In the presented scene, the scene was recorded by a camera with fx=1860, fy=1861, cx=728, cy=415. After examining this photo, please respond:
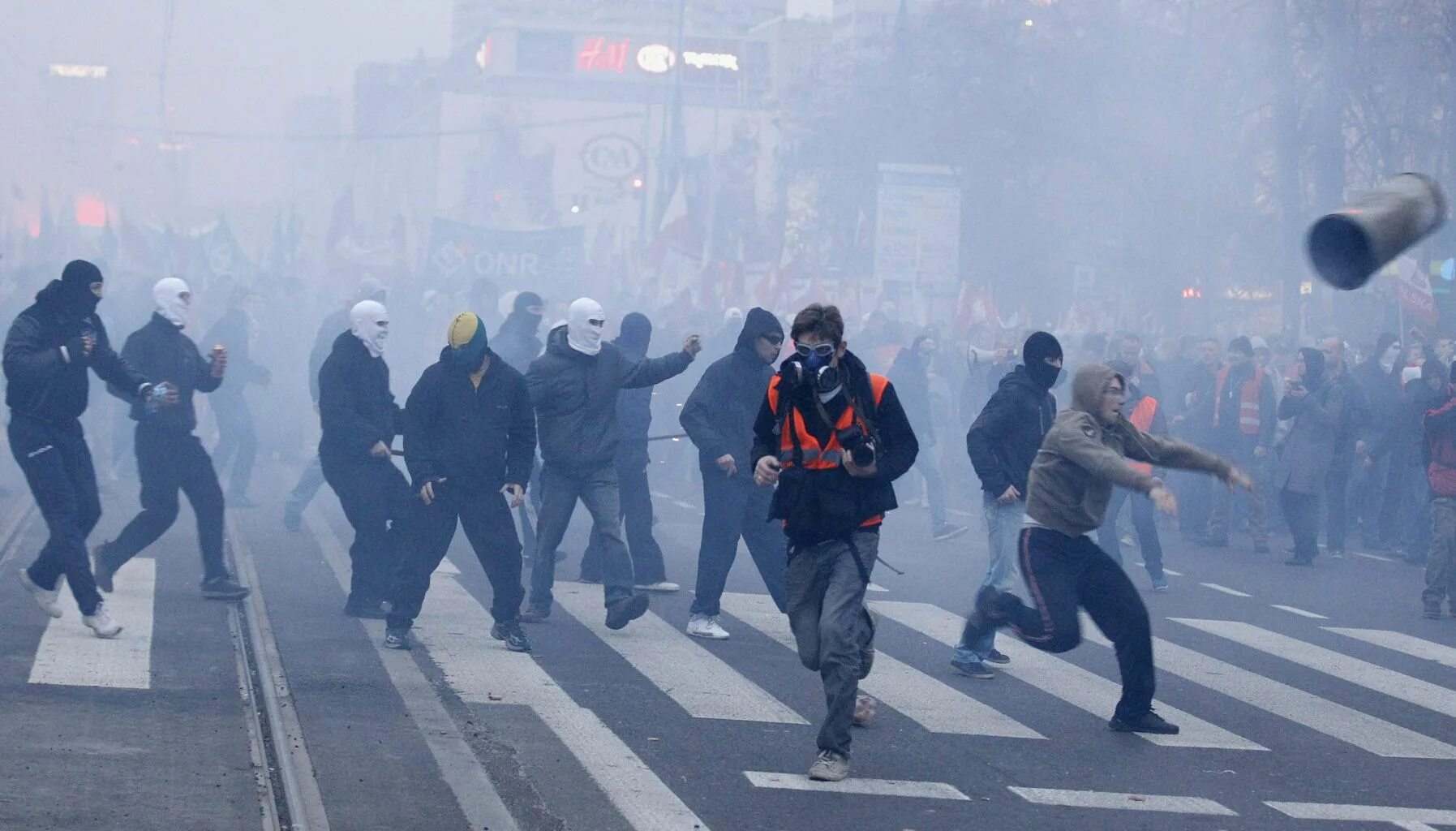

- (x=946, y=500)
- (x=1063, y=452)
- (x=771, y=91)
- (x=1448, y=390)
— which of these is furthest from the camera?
(x=771, y=91)

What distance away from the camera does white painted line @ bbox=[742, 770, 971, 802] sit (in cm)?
678

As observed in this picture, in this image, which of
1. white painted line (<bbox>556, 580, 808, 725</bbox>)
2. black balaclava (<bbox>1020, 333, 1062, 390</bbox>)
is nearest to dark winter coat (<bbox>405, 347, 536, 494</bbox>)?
white painted line (<bbox>556, 580, 808, 725</bbox>)

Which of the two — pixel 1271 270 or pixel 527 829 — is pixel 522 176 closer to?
pixel 1271 270

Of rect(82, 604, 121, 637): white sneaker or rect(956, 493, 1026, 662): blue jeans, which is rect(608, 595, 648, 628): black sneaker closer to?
rect(956, 493, 1026, 662): blue jeans

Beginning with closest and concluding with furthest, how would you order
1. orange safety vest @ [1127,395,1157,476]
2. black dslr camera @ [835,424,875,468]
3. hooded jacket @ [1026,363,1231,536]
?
black dslr camera @ [835,424,875,468], hooded jacket @ [1026,363,1231,536], orange safety vest @ [1127,395,1157,476]

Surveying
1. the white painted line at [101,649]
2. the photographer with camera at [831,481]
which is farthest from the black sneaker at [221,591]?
the photographer with camera at [831,481]

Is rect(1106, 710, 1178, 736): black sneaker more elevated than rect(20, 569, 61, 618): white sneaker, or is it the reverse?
rect(20, 569, 61, 618): white sneaker

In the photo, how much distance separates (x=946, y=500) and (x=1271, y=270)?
56.6 feet

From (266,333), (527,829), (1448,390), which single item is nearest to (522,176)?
(266,333)

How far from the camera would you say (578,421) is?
33.8 feet

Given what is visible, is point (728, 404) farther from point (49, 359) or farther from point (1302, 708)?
point (49, 359)

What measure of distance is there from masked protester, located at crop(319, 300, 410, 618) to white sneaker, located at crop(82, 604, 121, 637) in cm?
157

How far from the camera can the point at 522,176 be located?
10362cm

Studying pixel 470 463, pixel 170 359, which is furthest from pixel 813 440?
pixel 170 359
